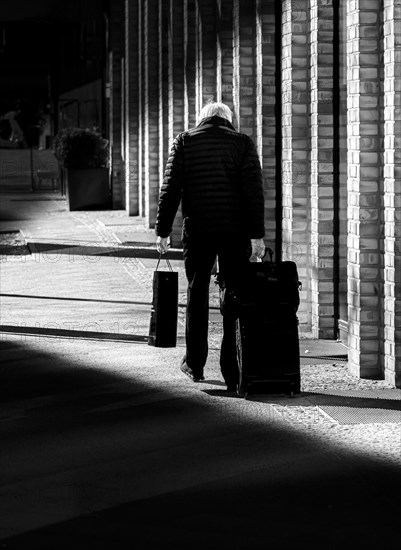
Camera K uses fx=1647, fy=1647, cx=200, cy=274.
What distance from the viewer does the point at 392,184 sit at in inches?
393

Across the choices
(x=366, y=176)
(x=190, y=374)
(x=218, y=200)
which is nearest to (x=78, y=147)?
(x=190, y=374)

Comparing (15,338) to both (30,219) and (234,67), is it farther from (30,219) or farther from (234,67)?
(30,219)

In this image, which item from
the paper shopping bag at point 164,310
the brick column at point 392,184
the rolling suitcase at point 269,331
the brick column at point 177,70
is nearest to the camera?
the rolling suitcase at point 269,331

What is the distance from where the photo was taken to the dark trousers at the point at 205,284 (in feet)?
32.7

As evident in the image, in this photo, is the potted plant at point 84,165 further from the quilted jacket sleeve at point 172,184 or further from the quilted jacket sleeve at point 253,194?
the quilted jacket sleeve at point 253,194

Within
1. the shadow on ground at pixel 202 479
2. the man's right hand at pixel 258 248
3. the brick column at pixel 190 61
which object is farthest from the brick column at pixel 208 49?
the shadow on ground at pixel 202 479

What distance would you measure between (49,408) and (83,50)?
137 feet

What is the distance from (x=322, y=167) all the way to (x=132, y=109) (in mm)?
18664

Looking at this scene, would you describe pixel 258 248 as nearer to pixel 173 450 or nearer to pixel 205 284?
pixel 205 284

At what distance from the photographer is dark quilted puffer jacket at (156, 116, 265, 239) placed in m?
10.1

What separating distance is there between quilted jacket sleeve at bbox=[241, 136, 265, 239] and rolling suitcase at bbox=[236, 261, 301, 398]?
16.4 inches

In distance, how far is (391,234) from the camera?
10.0 metres

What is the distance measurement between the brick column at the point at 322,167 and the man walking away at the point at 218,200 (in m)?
2.34

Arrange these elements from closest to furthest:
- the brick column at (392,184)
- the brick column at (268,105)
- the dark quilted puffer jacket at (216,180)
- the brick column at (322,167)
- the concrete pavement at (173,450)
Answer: the concrete pavement at (173,450)
the brick column at (392,184)
the dark quilted puffer jacket at (216,180)
the brick column at (322,167)
the brick column at (268,105)
